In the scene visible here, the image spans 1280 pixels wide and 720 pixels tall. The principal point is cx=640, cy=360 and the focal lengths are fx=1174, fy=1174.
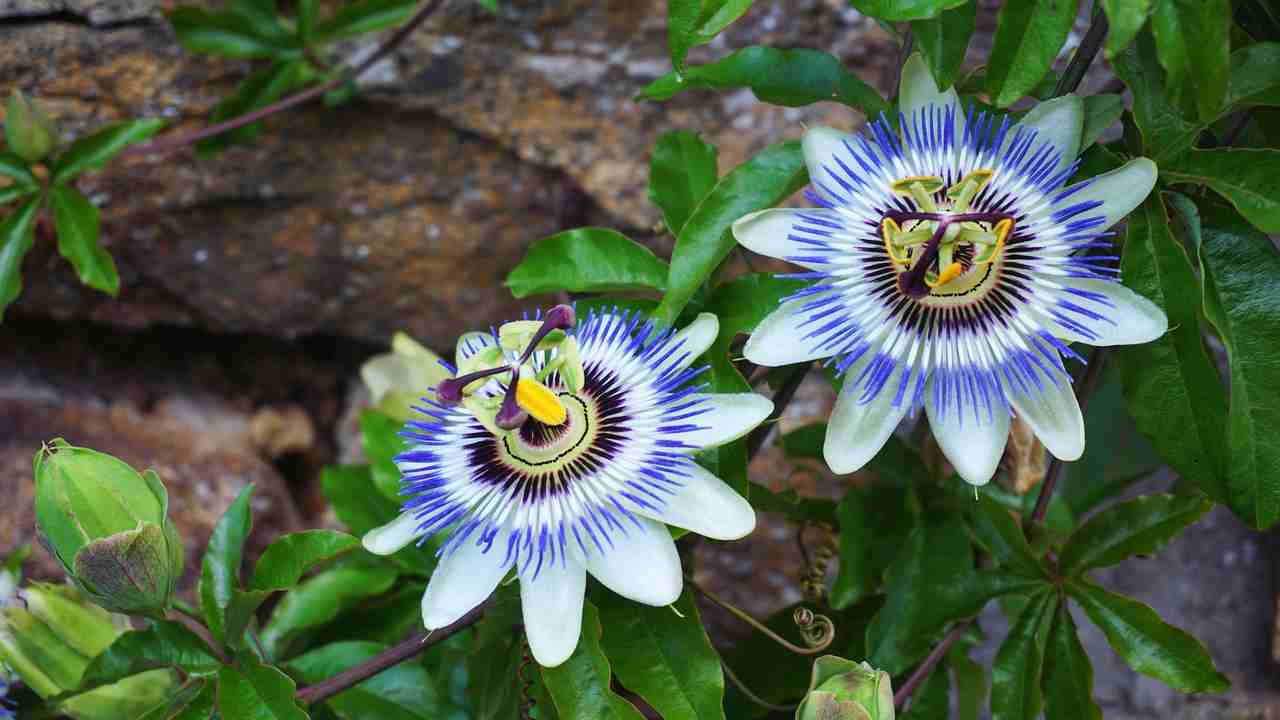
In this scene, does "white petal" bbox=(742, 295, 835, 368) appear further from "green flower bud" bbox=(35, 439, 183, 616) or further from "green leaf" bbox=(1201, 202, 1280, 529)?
"green flower bud" bbox=(35, 439, 183, 616)

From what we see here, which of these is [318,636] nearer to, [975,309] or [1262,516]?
[975,309]

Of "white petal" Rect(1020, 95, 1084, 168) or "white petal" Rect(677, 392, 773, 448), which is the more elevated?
"white petal" Rect(1020, 95, 1084, 168)

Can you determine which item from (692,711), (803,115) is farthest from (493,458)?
(803,115)

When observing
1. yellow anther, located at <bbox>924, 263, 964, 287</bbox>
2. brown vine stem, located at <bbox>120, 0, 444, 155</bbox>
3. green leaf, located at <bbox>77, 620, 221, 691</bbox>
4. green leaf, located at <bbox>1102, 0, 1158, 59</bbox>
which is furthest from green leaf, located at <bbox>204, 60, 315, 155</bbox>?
green leaf, located at <bbox>1102, 0, 1158, 59</bbox>

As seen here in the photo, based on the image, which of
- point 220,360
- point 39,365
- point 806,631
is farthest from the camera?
point 220,360

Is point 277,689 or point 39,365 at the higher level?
point 277,689

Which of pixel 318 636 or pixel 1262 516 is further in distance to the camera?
pixel 318 636
